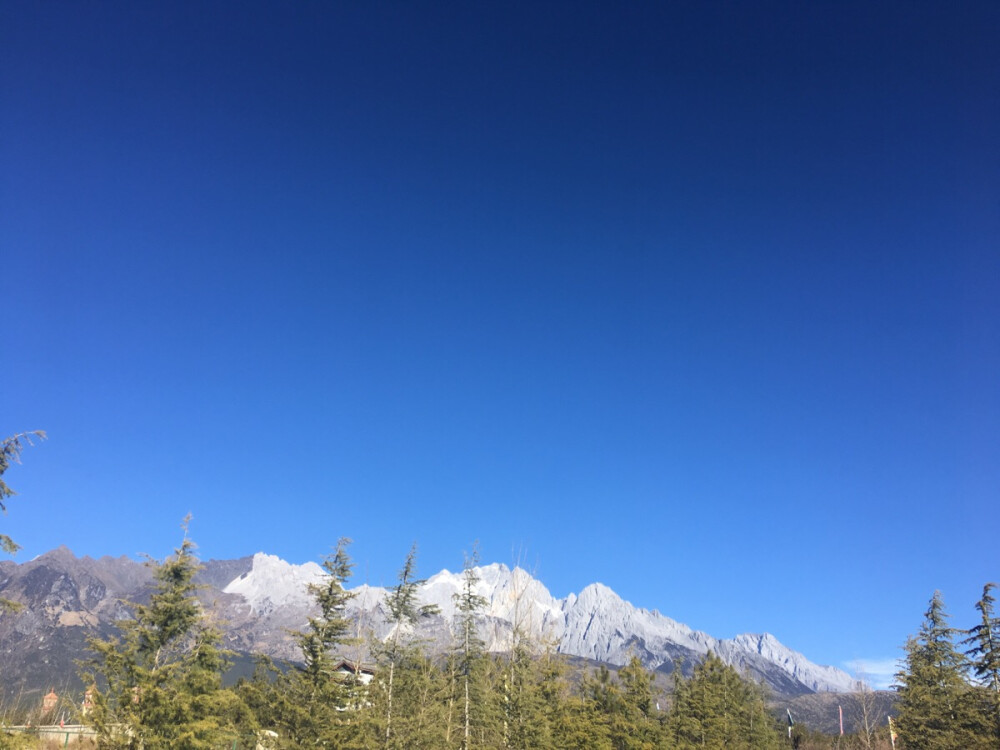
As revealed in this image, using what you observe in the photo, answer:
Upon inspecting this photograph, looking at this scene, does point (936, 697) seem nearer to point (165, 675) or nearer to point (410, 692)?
point (410, 692)

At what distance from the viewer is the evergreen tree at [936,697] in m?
45.5

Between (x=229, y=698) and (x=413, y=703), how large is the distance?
13320mm

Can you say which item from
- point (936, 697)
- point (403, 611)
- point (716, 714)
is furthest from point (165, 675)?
point (936, 697)

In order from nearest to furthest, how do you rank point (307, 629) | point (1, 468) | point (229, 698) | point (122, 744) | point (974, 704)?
point (1, 468), point (122, 744), point (229, 698), point (307, 629), point (974, 704)

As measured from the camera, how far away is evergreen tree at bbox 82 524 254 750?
24.9 metres

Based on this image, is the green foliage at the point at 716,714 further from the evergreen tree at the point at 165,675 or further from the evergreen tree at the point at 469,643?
the evergreen tree at the point at 165,675

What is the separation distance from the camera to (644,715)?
153ft

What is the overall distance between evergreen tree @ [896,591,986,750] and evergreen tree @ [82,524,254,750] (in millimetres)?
45602

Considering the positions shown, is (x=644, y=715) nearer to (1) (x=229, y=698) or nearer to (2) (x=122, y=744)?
(1) (x=229, y=698)

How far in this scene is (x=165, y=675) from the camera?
25812mm

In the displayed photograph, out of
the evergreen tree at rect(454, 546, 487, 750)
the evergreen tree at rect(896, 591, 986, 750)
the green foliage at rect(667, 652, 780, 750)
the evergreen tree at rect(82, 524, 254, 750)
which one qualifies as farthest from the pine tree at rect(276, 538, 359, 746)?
the evergreen tree at rect(896, 591, 986, 750)

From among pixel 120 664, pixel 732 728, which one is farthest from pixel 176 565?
pixel 732 728

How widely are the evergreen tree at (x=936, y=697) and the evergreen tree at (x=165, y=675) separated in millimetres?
45602

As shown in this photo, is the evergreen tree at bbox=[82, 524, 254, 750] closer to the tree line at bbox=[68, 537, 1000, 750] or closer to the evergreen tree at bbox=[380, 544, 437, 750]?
the tree line at bbox=[68, 537, 1000, 750]
